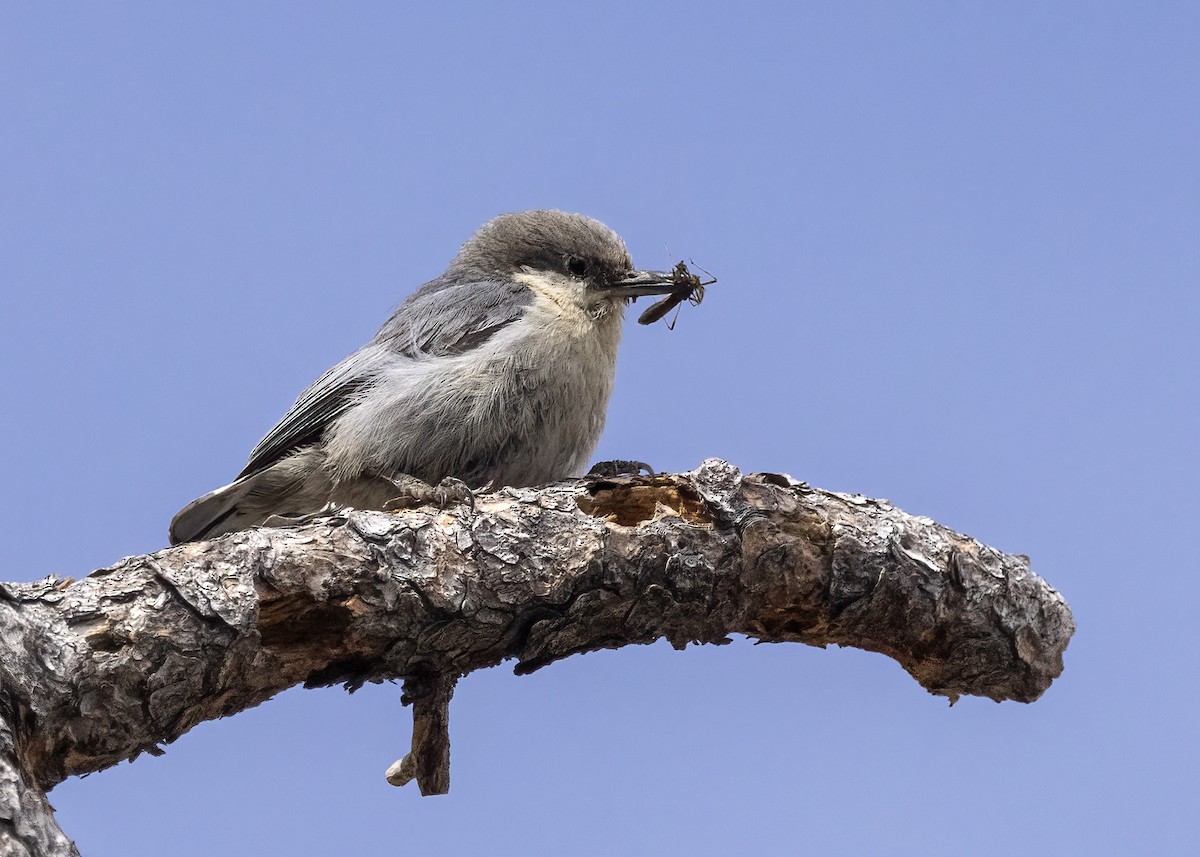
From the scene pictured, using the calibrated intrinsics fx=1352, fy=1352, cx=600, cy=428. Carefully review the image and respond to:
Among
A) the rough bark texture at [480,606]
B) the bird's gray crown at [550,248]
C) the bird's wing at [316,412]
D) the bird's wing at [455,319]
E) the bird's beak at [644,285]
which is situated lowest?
the rough bark texture at [480,606]

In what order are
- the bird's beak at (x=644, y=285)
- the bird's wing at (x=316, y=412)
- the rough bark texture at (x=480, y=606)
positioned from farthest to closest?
1. the bird's beak at (x=644, y=285)
2. the bird's wing at (x=316, y=412)
3. the rough bark texture at (x=480, y=606)

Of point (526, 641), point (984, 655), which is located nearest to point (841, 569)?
point (984, 655)

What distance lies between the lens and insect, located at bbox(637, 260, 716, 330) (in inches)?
215

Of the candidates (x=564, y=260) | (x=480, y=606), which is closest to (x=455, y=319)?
(x=564, y=260)

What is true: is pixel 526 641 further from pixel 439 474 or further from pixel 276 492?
pixel 276 492

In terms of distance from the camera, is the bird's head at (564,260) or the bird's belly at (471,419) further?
the bird's head at (564,260)

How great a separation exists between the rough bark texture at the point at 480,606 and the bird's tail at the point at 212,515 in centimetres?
103

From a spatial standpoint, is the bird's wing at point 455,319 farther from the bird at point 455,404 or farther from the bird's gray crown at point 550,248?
the bird's gray crown at point 550,248

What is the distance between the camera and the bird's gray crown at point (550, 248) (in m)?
5.52

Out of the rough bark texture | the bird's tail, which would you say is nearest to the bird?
the bird's tail

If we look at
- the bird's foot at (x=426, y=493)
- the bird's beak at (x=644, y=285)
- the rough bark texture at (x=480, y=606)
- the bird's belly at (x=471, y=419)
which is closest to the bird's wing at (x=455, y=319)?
the bird's belly at (x=471, y=419)

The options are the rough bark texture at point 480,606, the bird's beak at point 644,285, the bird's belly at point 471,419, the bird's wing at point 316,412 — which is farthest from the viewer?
the bird's beak at point 644,285

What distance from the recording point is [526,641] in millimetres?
4184

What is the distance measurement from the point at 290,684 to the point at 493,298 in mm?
1860
